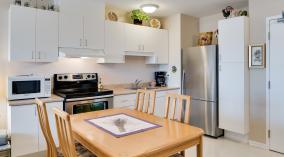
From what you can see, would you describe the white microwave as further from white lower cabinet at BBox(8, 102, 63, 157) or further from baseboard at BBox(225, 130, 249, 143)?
baseboard at BBox(225, 130, 249, 143)

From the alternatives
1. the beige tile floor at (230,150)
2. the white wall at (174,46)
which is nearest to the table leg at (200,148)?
the beige tile floor at (230,150)

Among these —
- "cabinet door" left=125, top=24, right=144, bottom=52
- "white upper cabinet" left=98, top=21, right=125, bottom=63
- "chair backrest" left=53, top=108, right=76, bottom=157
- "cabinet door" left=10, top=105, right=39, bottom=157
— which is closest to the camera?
"chair backrest" left=53, top=108, right=76, bottom=157

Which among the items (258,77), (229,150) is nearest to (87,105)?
(229,150)

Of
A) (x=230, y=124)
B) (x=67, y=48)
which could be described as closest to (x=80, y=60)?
(x=67, y=48)

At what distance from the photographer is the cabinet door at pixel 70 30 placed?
3.09 metres

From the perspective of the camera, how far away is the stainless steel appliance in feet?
9.73

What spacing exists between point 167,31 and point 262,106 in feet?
8.05

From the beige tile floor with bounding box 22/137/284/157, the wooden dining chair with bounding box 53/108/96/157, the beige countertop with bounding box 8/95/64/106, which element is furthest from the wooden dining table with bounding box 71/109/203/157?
the beige tile floor with bounding box 22/137/284/157

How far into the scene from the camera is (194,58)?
3.99 metres

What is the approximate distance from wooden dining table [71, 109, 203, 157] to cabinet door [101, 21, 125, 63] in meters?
1.87

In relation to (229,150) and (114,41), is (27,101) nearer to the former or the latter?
(114,41)

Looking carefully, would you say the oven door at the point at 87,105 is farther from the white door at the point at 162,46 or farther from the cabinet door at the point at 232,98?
the cabinet door at the point at 232,98

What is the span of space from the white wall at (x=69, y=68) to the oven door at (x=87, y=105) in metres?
0.72

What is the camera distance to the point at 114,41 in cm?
367
